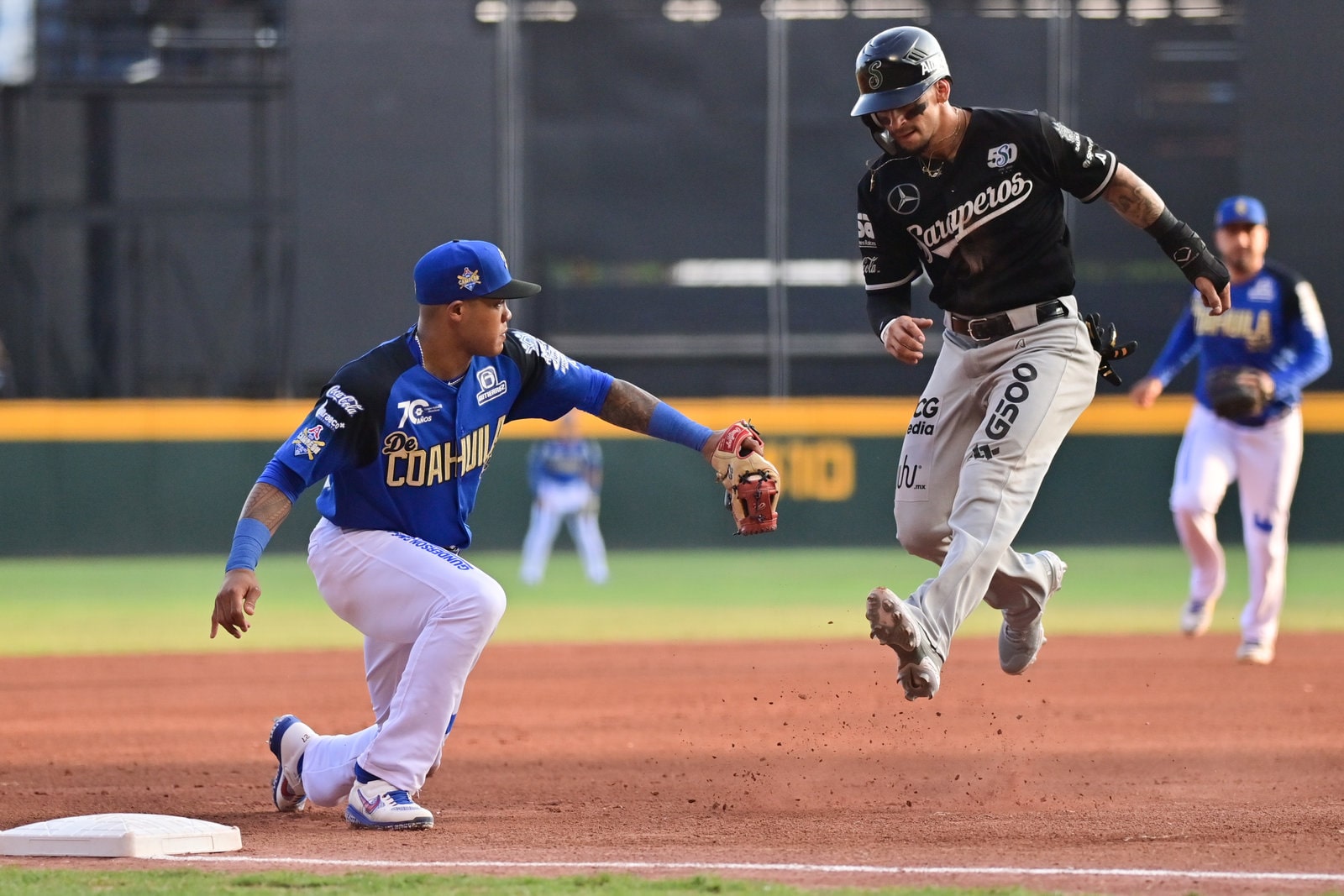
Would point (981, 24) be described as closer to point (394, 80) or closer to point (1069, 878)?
point (394, 80)

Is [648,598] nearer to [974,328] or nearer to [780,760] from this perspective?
[780,760]

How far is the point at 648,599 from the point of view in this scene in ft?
47.8

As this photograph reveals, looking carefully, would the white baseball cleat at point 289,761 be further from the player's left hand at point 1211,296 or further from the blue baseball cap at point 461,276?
the player's left hand at point 1211,296

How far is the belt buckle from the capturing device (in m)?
5.28

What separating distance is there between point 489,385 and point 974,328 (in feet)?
4.95

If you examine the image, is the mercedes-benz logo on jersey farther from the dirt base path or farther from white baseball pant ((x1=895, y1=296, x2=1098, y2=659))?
the dirt base path

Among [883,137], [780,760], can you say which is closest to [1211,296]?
[883,137]

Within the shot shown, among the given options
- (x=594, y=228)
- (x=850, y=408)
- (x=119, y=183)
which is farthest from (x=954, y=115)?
(x=119, y=183)

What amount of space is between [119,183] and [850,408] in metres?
9.62

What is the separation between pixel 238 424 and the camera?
18156 mm

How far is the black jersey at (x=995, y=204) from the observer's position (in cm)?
513

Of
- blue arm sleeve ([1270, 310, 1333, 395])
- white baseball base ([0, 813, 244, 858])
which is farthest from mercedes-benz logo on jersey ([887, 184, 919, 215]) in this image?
blue arm sleeve ([1270, 310, 1333, 395])

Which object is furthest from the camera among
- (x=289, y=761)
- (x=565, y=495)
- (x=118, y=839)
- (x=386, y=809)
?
(x=565, y=495)

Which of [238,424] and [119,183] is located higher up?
[119,183]
